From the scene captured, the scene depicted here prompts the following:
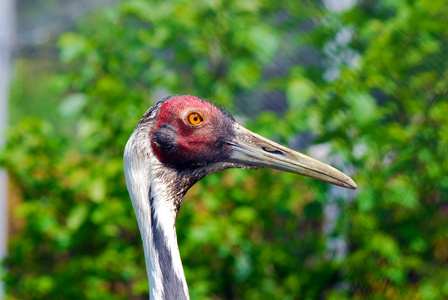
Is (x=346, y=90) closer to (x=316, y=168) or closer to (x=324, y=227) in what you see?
(x=324, y=227)

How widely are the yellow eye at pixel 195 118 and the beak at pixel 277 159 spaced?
0.16 m

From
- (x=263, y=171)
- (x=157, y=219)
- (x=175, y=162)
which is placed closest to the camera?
(x=157, y=219)

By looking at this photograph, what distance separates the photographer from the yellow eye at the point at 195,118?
98.1 inches

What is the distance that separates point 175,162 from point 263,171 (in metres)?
1.84

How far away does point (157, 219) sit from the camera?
7.65 ft

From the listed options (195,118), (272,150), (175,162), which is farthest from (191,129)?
(272,150)

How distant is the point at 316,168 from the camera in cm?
243

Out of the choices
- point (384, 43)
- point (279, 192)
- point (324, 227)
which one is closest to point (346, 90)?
point (384, 43)

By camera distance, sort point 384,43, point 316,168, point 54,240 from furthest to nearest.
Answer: point 54,240
point 384,43
point 316,168

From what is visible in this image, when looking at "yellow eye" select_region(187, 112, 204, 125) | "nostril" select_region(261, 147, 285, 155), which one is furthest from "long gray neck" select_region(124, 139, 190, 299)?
"nostril" select_region(261, 147, 285, 155)

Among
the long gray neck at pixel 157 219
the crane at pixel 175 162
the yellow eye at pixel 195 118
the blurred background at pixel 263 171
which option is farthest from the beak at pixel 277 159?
the blurred background at pixel 263 171

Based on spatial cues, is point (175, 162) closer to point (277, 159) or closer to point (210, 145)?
point (210, 145)

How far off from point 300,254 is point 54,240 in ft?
5.87

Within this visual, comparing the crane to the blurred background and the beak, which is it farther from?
the blurred background
